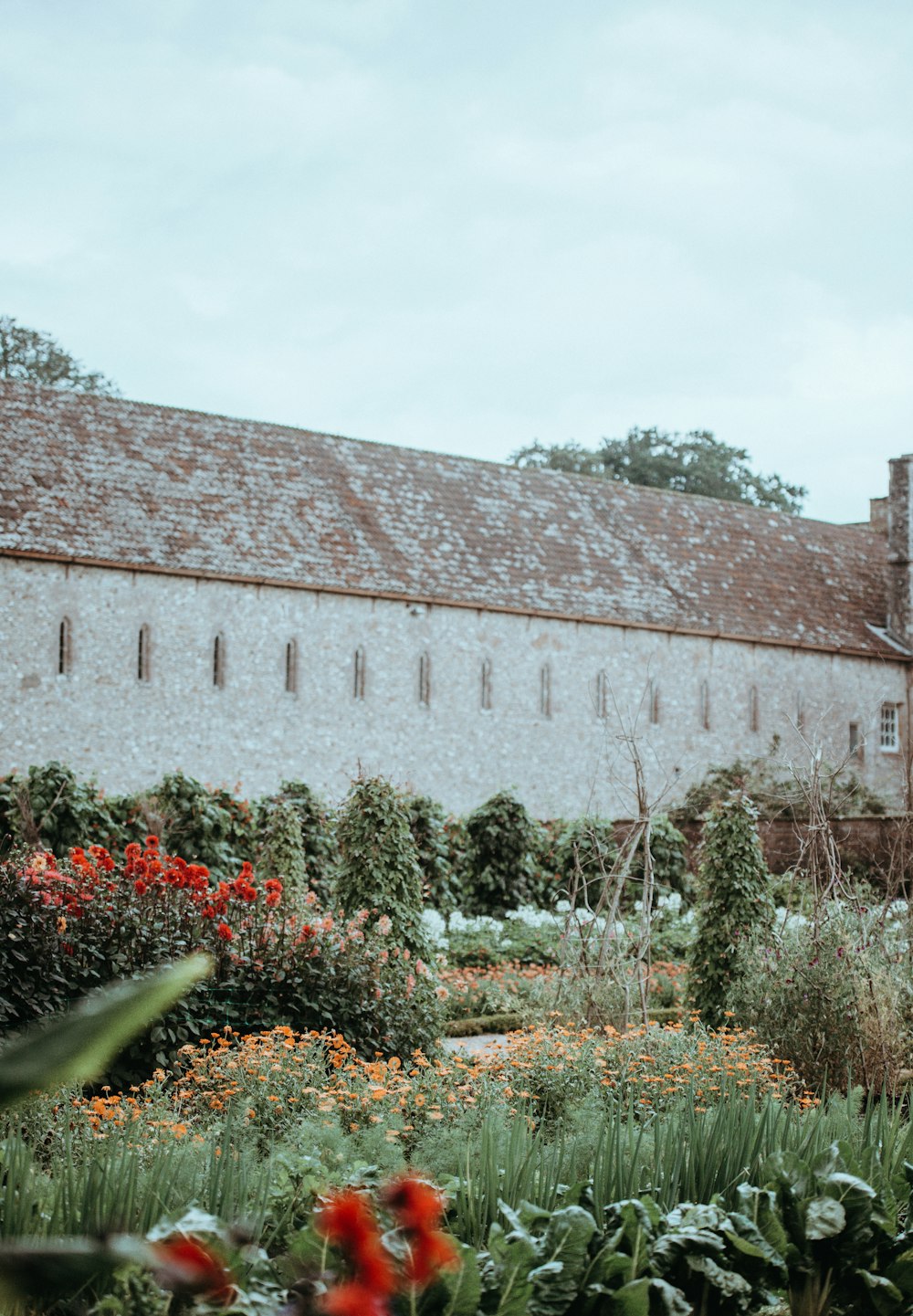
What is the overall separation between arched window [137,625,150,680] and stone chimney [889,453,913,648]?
15.3 metres

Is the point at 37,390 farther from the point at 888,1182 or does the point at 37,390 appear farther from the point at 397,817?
the point at 888,1182

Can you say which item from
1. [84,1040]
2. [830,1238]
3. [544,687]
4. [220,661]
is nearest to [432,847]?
[220,661]

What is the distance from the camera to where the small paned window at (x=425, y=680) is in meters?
23.2

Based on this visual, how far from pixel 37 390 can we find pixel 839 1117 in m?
20.9

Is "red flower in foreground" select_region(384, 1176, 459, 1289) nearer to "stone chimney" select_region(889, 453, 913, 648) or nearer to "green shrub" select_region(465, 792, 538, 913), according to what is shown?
"green shrub" select_region(465, 792, 538, 913)

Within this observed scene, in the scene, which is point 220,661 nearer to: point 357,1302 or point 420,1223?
point 420,1223

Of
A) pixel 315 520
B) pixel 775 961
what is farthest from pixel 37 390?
pixel 775 961

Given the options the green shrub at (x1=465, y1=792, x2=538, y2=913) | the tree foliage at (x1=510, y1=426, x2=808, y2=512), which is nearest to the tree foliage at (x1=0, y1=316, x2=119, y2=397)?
the tree foliage at (x1=510, y1=426, x2=808, y2=512)

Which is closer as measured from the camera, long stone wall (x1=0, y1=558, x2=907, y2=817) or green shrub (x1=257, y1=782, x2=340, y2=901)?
green shrub (x1=257, y1=782, x2=340, y2=901)

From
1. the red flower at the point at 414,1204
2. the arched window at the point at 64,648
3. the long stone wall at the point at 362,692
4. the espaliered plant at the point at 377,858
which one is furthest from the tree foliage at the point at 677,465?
the red flower at the point at 414,1204

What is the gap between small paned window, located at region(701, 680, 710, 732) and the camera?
84.6 ft

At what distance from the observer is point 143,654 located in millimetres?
21109

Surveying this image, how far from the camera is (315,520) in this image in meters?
23.5

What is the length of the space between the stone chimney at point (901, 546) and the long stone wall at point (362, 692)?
231 cm
